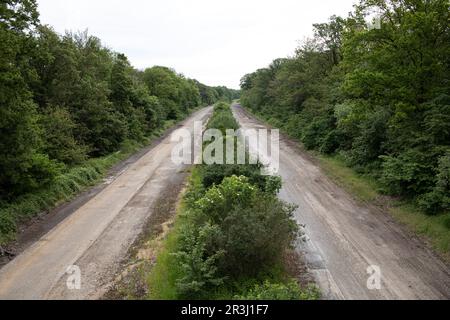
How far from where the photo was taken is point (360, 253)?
1194cm

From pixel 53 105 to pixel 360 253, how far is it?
1907 centimetres

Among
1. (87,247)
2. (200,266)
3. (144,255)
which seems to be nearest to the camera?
(200,266)

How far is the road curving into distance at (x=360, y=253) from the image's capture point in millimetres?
9836

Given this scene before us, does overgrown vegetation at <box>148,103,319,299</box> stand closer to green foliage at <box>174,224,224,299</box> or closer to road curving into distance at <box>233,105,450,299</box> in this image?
green foliage at <box>174,224,224,299</box>

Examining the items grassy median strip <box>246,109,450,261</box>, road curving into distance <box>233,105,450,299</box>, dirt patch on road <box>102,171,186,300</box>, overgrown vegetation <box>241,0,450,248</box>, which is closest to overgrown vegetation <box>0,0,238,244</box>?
dirt patch on road <box>102,171,186,300</box>

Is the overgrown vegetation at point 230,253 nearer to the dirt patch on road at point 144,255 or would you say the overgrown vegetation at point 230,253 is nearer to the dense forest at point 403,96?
the dirt patch on road at point 144,255

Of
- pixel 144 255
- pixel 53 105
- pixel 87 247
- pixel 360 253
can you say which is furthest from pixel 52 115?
pixel 360 253

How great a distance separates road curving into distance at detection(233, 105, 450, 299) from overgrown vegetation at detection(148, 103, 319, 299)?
1437mm

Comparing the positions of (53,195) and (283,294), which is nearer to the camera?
(283,294)

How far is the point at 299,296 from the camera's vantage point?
26.4ft

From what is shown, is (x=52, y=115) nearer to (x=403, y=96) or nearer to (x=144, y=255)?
(x=144, y=255)

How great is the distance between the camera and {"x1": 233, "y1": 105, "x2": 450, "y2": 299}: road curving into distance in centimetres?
984

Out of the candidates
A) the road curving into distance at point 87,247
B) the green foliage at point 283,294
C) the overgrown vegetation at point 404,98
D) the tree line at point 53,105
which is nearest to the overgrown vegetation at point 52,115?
the tree line at point 53,105

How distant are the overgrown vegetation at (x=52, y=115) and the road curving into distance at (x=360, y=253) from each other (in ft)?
33.8
